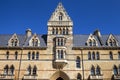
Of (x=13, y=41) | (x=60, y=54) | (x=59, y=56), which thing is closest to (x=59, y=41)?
(x=60, y=54)

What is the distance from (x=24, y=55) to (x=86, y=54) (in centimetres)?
1313

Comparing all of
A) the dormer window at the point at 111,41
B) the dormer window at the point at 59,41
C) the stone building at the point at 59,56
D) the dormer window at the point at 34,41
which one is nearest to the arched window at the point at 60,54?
the stone building at the point at 59,56

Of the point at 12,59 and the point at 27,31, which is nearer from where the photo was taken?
the point at 12,59

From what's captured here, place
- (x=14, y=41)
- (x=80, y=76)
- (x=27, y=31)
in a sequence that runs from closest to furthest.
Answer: (x=80, y=76) → (x=14, y=41) → (x=27, y=31)

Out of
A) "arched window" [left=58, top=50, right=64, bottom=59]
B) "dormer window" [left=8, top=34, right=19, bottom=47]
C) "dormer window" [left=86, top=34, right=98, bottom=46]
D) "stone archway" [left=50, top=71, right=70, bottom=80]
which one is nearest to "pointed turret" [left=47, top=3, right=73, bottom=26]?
"dormer window" [left=86, top=34, right=98, bottom=46]

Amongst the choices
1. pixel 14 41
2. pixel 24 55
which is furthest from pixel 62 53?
pixel 14 41

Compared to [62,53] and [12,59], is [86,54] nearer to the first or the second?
[62,53]

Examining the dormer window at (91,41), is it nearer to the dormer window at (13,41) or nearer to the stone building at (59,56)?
the stone building at (59,56)

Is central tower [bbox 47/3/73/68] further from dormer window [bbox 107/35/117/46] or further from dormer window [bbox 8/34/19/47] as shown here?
dormer window [bbox 107/35/117/46]

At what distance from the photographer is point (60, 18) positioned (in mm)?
49688

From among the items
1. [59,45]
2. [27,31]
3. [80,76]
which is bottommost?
[80,76]

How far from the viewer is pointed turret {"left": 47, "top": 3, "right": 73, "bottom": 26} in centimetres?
4875

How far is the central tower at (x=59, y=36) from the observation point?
45.4 metres

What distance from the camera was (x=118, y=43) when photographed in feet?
159
